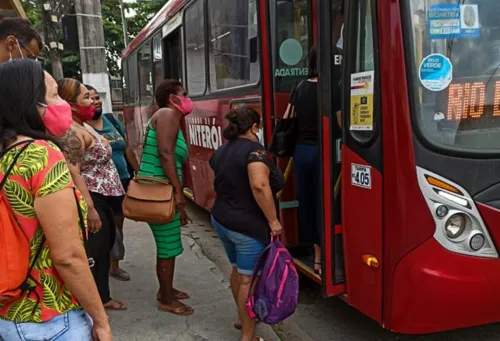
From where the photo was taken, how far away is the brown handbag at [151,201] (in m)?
3.42

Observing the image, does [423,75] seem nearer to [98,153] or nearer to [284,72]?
[284,72]

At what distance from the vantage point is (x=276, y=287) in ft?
9.19

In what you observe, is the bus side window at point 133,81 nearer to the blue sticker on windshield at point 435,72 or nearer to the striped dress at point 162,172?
the striped dress at point 162,172

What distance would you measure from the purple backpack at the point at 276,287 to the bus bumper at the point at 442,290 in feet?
→ 1.97

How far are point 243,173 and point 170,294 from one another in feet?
4.80

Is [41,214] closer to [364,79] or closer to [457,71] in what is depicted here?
[364,79]

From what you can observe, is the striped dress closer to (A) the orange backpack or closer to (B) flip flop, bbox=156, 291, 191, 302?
(B) flip flop, bbox=156, 291, 191, 302

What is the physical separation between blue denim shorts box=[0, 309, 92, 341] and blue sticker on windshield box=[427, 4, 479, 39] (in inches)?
82.6

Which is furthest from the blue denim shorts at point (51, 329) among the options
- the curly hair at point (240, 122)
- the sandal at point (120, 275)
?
the sandal at point (120, 275)

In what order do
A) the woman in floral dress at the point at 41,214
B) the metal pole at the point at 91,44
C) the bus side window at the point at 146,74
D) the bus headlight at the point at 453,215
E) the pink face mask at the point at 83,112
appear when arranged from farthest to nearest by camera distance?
the metal pole at the point at 91,44, the bus side window at the point at 146,74, the pink face mask at the point at 83,112, the bus headlight at the point at 453,215, the woman in floral dress at the point at 41,214

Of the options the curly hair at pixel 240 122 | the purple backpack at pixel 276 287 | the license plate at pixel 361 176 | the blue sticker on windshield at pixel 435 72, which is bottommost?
the purple backpack at pixel 276 287

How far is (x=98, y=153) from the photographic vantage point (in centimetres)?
323

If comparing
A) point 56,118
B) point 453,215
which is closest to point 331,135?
point 453,215

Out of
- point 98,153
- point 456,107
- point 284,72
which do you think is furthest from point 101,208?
point 456,107
